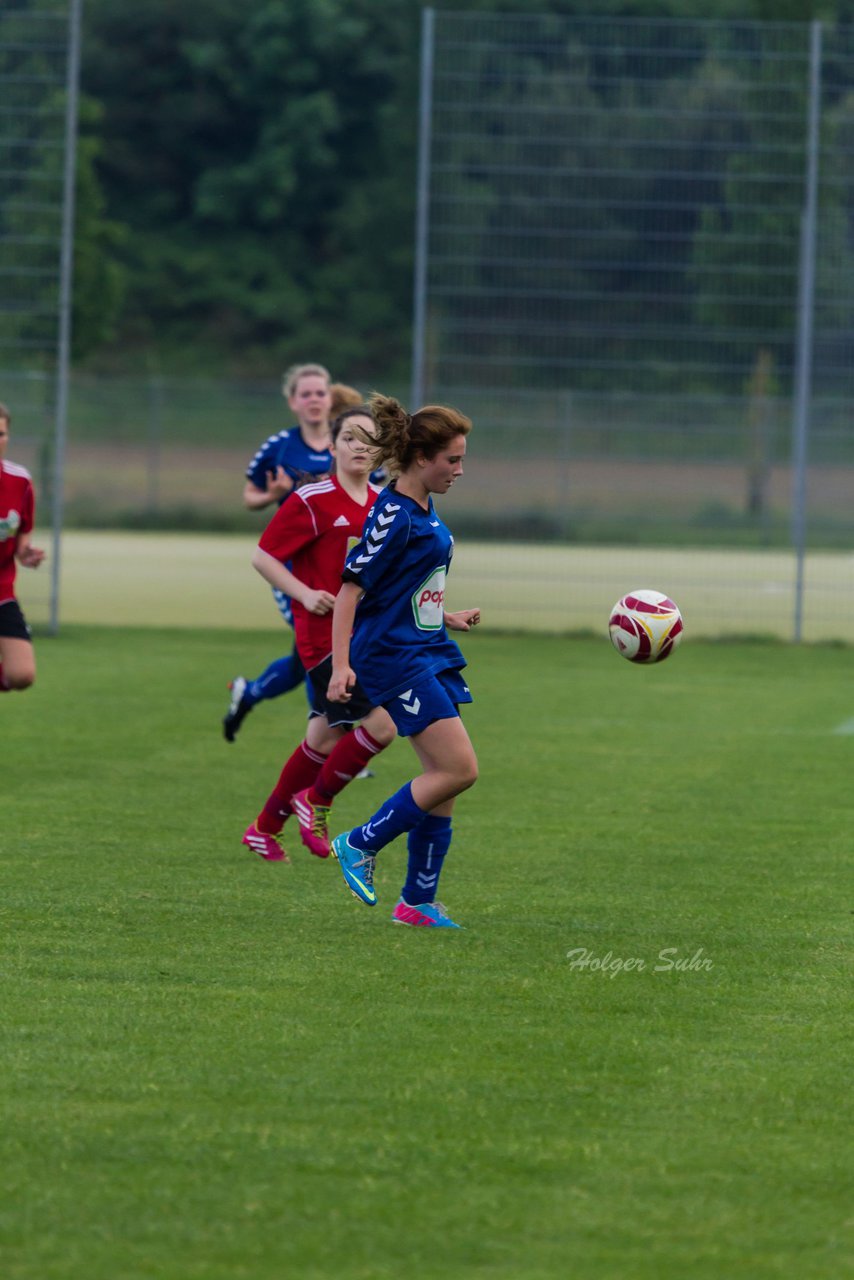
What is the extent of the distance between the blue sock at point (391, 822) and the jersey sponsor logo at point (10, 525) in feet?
11.3

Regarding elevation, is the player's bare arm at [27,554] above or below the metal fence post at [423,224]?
below

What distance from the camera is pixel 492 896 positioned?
680cm

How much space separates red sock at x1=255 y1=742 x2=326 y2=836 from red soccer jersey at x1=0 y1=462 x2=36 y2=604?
2.29m

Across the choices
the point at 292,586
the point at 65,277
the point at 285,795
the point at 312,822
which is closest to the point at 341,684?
the point at 292,586

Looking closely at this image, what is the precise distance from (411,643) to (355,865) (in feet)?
2.41

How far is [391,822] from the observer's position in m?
6.27

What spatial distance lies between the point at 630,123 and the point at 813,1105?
45.8ft

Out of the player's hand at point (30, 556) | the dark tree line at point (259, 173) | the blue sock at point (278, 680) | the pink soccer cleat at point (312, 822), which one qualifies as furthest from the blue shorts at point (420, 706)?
the dark tree line at point (259, 173)

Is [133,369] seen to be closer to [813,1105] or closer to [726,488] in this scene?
[726,488]

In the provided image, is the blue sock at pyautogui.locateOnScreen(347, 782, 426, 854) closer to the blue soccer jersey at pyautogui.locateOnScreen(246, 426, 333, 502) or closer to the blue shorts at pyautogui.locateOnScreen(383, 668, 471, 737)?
the blue shorts at pyautogui.locateOnScreen(383, 668, 471, 737)

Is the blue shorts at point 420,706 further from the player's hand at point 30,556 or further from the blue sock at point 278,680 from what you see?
the blue sock at point 278,680

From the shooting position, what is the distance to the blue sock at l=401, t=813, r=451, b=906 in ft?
20.7

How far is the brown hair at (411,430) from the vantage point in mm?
6098

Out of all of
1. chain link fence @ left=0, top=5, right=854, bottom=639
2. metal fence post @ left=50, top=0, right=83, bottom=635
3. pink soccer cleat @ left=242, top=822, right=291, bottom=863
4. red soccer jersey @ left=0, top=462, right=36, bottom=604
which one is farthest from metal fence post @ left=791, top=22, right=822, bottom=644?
pink soccer cleat @ left=242, top=822, right=291, bottom=863
